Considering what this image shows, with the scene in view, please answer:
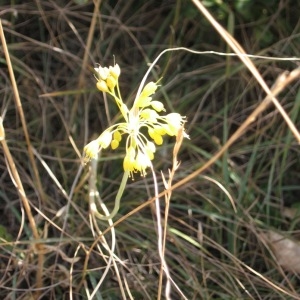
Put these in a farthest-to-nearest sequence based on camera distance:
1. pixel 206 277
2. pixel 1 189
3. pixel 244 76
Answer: pixel 244 76
pixel 1 189
pixel 206 277

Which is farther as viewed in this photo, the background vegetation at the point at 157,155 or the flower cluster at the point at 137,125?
the background vegetation at the point at 157,155

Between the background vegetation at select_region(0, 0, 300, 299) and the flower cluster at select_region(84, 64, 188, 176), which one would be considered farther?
the background vegetation at select_region(0, 0, 300, 299)

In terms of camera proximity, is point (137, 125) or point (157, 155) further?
point (157, 155)

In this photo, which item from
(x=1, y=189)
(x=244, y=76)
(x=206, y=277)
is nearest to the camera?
(x=206, y=277)

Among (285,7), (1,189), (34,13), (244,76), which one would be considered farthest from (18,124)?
(285,7)

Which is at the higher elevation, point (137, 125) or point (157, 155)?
point (137, 125)

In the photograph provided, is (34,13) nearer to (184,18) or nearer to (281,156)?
(184,18)

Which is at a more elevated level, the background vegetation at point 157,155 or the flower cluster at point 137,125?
the flower cluster at point 137,125

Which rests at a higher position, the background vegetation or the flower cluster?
the flower cluster
